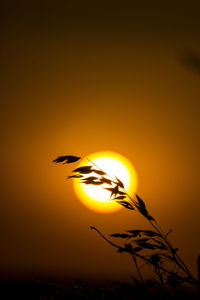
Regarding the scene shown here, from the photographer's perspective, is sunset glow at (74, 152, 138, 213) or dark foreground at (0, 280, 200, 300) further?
sunset glow at (74, 152, 138, 213)

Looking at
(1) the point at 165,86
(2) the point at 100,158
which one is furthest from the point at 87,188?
(1) the point at 165,86

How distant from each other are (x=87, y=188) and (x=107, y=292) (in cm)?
345

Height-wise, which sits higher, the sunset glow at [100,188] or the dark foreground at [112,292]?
the sunset glow at [100,188]

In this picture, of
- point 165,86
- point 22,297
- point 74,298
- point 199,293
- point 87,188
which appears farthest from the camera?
point 87,188

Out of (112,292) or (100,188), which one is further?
(100,188)

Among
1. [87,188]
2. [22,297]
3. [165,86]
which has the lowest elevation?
[22,297]

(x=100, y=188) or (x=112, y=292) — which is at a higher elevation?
(x=100, y=188)

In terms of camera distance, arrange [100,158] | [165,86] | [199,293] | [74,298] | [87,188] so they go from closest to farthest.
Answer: [199,293]
[74,298]
[165,86]
[100,158]
[87,188]

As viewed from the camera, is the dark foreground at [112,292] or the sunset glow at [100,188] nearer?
the dark foreground at [112,292]

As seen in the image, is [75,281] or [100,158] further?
[100,158]

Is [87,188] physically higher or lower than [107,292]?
higher

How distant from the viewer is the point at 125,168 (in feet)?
16.1

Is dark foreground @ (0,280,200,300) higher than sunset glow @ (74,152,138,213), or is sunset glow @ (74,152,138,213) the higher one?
sunset glow @ (74,152,138,213)

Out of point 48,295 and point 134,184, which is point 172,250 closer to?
point 48,295
